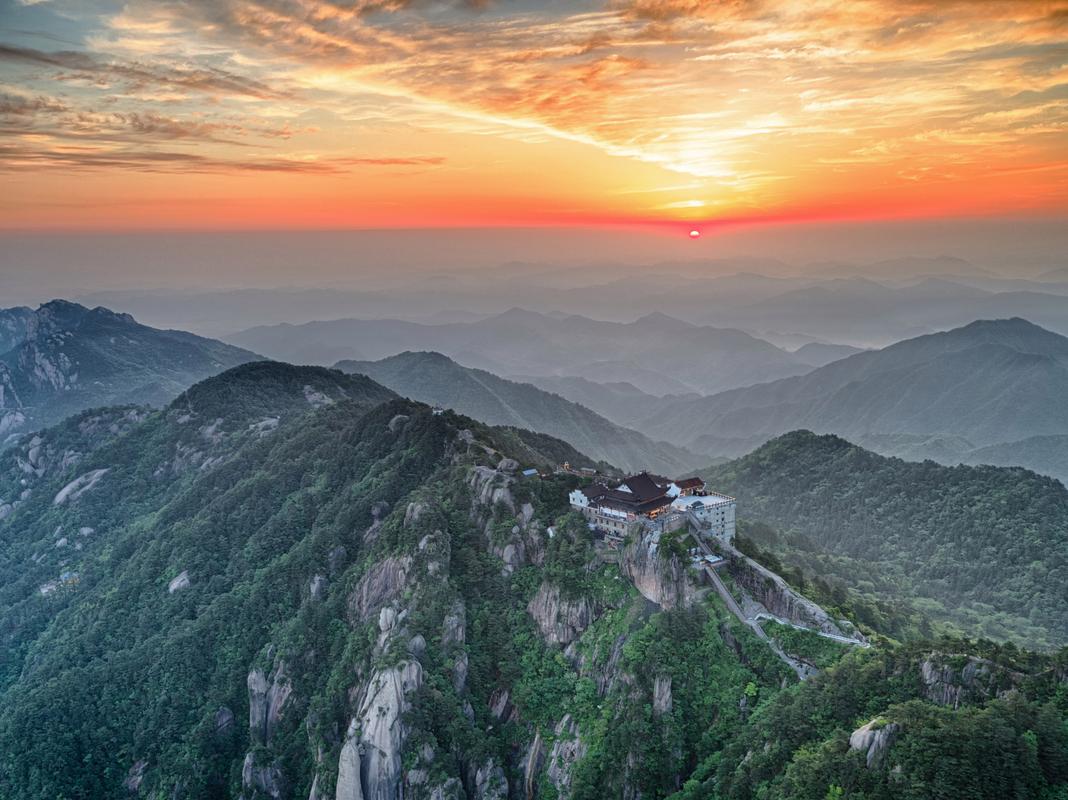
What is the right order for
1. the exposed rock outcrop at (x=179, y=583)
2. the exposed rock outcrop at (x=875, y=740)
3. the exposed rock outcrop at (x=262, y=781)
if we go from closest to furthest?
the exposed rock outcrop at (x=875, y=740), the exposed rock outcrop at (x=262, y=781), the exposed rock outcrop at (x=179, y=583)

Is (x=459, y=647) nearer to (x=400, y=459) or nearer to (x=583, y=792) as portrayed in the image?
(x=583, y=792)

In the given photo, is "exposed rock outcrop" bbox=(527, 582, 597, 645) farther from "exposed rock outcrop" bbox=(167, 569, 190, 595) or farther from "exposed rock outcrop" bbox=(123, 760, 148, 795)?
"exposed rock outcrop" bbox=(167, 569, 190, 595)

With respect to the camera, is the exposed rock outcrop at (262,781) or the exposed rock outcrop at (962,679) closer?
the exposed rock outcrop at (962,679)

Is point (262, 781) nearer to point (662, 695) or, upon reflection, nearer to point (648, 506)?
point (662, 695)

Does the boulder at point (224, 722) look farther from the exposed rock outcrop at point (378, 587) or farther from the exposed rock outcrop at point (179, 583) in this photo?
the exposed rock outcrop at point (179, 583)

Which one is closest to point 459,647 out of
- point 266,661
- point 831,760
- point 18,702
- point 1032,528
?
point 266,661

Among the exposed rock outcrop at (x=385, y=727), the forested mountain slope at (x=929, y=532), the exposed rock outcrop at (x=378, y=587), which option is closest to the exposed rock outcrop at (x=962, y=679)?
the exposed rock outcrop at (x=385, y=727)
